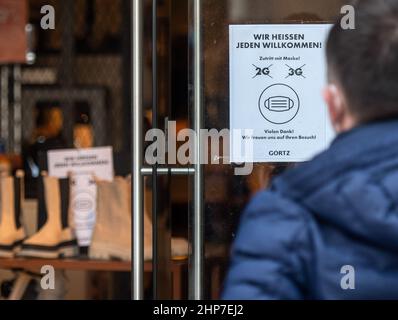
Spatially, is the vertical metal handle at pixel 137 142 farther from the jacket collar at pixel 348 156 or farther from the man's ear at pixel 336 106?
the jacket collar at pixel 348 156

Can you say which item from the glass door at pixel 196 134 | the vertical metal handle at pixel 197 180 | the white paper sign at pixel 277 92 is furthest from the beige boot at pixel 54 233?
the white paper sign at pixel 277 92

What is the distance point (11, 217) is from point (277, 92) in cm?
166

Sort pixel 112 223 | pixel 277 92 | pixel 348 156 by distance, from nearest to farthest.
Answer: pixel 348 156
pixel 277 92
pixel 112 223

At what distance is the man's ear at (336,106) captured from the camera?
2.52m

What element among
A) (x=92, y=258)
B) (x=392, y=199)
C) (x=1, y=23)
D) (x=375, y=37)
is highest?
(x=1, y=23)

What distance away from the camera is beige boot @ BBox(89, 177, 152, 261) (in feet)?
13.3

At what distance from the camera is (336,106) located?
8.45 ft

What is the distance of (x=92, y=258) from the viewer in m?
4.10

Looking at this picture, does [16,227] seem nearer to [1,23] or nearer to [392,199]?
[1,23]

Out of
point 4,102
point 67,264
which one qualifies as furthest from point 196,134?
point 4,102

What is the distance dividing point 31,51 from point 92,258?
3384 mm

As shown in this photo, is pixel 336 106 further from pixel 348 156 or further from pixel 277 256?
pixel 277 256

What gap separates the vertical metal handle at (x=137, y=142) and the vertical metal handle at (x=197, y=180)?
0.61ft

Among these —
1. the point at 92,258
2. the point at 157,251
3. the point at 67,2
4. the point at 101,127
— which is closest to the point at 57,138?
the point at 101,127
